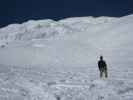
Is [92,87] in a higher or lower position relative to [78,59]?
lower

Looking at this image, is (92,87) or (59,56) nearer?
(92,87)

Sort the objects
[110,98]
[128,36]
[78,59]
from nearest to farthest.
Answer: [110,98]
[78,59]
[128,36]

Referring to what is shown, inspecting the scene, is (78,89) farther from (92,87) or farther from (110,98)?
(110,98)

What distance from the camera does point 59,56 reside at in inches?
1865

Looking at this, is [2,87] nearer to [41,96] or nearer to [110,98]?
[41,96]

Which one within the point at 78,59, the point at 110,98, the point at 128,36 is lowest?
the point at 110,98

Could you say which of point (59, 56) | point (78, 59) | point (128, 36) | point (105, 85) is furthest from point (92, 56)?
point (105, 85)

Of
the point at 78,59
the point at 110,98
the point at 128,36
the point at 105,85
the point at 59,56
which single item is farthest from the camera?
the point at 128,36

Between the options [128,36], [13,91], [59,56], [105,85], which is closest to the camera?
[13,91]

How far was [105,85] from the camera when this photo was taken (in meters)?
14.6

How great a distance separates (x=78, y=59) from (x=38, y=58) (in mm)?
7455

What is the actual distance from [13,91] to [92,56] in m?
30.6

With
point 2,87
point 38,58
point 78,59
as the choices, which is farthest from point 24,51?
point 2,87

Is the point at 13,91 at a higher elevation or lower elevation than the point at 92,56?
lower
